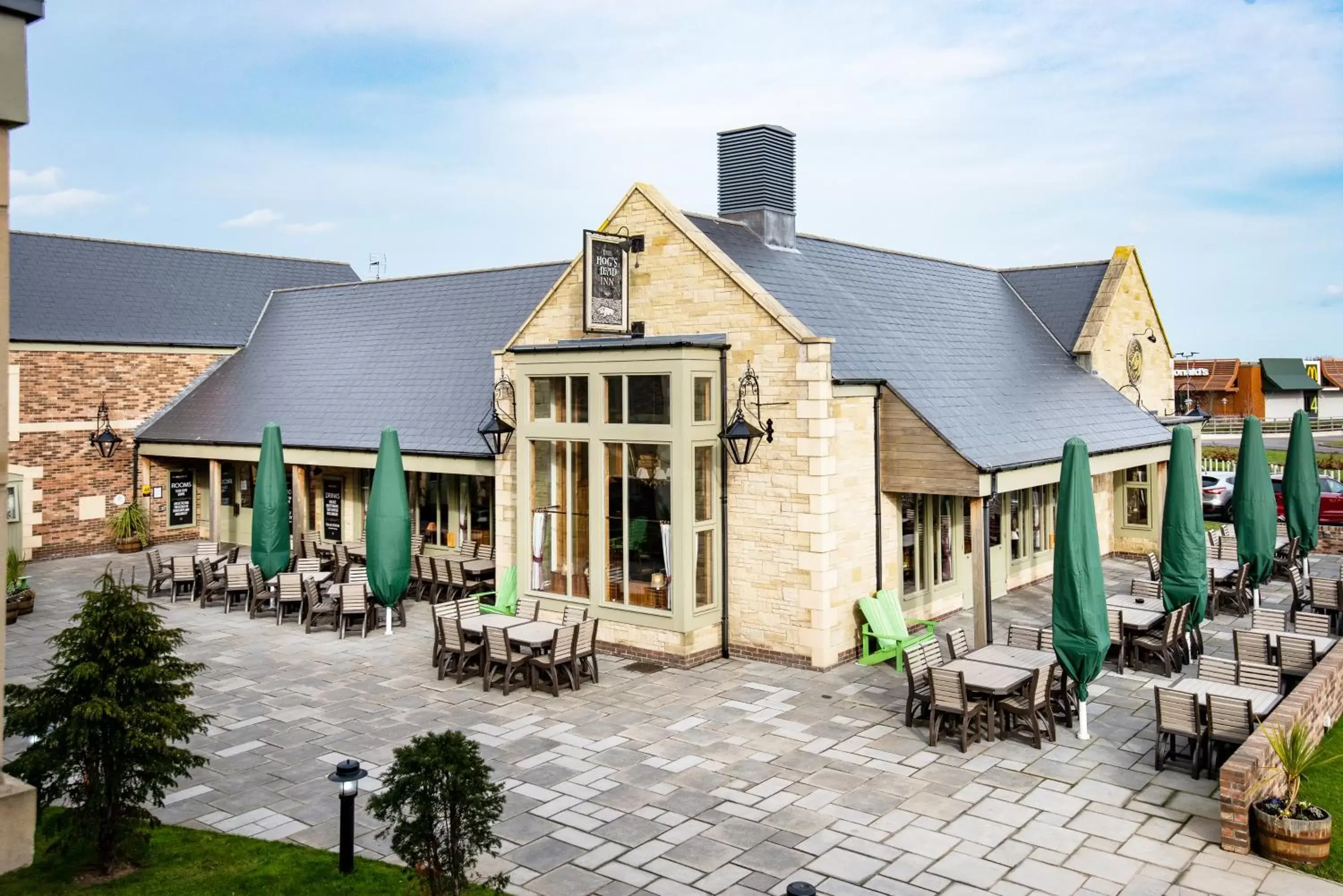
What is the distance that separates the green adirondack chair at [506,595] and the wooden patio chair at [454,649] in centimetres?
249

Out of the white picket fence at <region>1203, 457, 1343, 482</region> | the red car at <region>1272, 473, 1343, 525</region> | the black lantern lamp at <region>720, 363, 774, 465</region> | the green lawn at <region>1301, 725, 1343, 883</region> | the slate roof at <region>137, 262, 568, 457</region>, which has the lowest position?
the green lawn at <region>1301, 725, 1343, 883</region>

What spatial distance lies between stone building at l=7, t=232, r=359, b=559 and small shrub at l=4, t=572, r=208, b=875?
17729 millimetres

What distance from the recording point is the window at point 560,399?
15766 mm

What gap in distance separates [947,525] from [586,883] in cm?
1143

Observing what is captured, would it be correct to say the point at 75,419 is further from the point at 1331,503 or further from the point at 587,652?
the point at 1331,503

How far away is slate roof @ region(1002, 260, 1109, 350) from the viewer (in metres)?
23.6

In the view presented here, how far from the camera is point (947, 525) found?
59.7ft

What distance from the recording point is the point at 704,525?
15.1 m

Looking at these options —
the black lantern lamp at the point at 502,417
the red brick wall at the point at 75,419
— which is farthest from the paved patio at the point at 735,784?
the red brick wall at the point at 75,419

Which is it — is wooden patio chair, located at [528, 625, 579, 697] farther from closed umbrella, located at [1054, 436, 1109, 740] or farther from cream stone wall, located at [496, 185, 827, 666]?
closed umbrella, located at [1054, 436, 1109, 740]

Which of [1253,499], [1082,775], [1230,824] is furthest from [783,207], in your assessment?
[1230,824]

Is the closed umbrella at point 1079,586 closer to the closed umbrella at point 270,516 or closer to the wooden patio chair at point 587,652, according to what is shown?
the wooden patio chair at point 587,652

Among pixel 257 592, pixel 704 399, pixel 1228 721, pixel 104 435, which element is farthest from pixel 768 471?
pixel 104 435

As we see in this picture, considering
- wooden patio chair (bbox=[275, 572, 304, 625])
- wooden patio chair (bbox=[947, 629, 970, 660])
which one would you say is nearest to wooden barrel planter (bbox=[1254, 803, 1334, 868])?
wooden patio chair (bbox=[947, 629, 970, 660])
